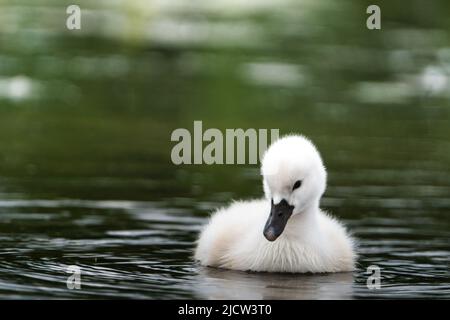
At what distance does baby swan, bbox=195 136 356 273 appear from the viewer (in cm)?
961

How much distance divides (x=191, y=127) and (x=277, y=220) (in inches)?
251

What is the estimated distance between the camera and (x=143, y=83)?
1855 cm

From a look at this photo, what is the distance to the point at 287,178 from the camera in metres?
9.57

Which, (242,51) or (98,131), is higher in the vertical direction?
(242,51)

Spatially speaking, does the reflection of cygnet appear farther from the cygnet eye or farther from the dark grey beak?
the cygnet eye

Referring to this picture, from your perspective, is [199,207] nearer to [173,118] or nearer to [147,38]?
[173,118]

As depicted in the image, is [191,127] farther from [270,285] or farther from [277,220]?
[270,285]

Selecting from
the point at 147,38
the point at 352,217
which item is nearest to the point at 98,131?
the point at 352,217

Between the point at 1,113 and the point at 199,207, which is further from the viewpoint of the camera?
the point at 1,113

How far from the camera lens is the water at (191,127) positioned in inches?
383

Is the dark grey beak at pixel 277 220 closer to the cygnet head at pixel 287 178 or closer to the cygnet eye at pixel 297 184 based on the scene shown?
the cygnet head at pixel 287 178

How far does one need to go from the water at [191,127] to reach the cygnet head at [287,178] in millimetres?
406

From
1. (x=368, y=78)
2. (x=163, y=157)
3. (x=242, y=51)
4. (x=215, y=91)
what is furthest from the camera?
(x=242, y=51)

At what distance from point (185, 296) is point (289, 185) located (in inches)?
50.5
